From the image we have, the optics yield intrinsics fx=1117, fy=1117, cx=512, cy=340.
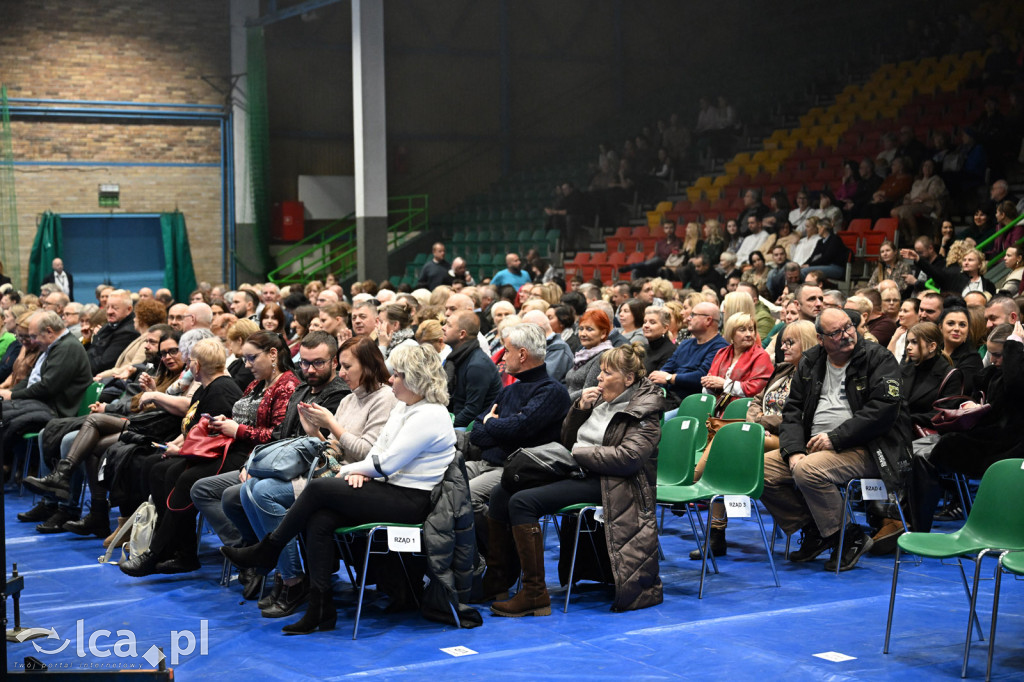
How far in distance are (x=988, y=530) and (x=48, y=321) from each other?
20.4 ft

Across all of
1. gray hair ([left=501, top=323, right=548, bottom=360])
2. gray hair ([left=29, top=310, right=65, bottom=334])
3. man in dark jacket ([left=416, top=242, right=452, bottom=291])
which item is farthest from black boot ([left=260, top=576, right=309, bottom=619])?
man in dark jacket ([left=416, top=242, right=452, bottom=291])

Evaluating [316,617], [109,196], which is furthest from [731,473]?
[109,196]

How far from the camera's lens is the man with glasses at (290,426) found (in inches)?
216

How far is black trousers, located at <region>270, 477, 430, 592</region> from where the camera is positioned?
4.87 m

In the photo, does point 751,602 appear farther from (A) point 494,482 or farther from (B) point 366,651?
(B) point 366,651

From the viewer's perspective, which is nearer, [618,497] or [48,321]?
[618,497]

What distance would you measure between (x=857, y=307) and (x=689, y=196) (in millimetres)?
9848

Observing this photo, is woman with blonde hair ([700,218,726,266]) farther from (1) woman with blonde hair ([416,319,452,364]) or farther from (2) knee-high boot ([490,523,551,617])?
(2) knee-high boot ([490,523,551,617])

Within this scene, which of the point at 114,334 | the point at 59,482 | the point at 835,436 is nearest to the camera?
the point at 835,436

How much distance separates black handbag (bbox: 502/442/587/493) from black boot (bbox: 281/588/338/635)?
3.26ft

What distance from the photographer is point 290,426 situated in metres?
5.57

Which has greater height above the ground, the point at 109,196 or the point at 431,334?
the point at 109,196

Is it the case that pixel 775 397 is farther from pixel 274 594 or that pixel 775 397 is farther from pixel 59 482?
pixel 59 482

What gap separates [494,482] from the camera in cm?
561
